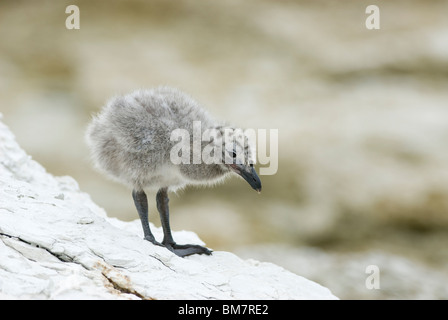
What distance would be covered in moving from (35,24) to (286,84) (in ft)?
12.4

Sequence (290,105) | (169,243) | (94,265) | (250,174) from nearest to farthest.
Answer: (94,265), (250,174), (169,243), (290,105)

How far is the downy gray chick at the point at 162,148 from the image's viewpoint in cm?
239

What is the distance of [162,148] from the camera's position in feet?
7.88

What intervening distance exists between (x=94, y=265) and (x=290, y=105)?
6.30 metres

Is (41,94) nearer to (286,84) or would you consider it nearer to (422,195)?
(286,84)

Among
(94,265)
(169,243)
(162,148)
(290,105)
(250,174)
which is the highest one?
(290,105)

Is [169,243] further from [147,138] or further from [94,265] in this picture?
[94,265]

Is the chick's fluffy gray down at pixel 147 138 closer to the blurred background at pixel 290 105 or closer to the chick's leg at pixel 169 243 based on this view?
the chick's leg at pixel 169 243

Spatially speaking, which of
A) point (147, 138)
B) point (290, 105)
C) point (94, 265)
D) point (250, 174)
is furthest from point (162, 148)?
point (290, 105)

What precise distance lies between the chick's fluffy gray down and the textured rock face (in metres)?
0.24

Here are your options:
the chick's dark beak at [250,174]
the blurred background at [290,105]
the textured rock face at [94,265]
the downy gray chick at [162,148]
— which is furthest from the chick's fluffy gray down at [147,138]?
the blurred background at [290,105]

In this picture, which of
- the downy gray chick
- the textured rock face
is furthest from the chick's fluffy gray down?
the textured rock face
